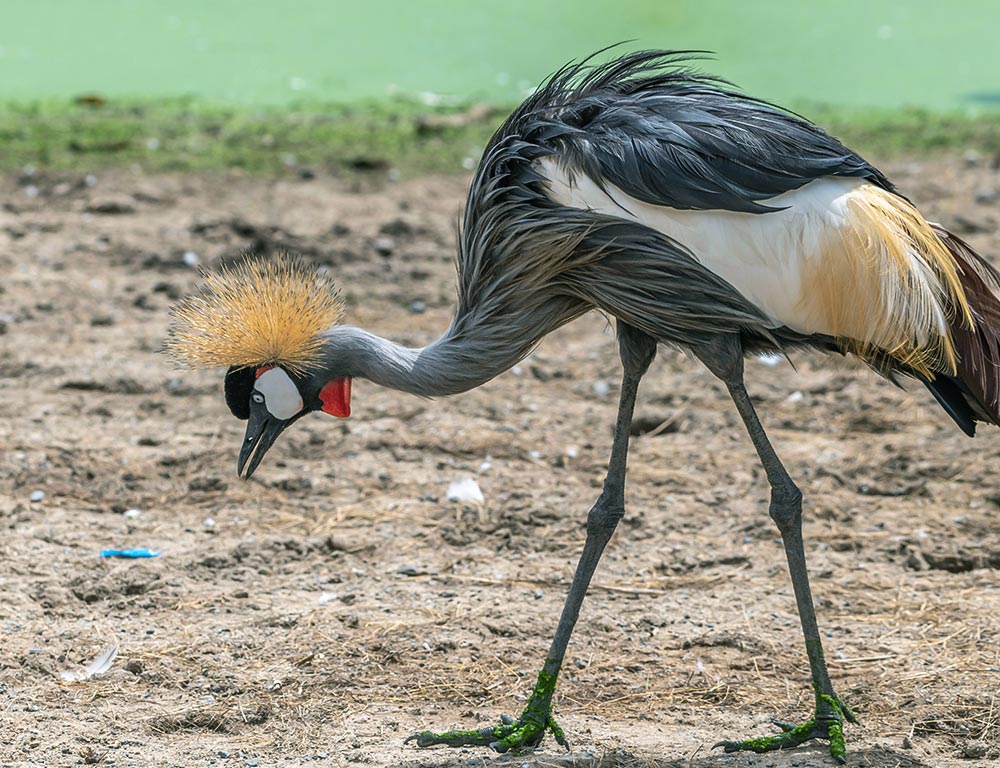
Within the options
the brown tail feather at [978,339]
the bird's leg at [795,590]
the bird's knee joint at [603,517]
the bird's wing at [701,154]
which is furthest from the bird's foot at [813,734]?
the bird's wing at [701,154]

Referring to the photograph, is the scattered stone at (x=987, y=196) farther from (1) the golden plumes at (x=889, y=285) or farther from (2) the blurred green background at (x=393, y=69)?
(1) the golden plumes at (x=889, y=285)

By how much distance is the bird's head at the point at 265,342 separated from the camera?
13.3 feet

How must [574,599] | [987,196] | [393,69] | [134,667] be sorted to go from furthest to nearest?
1. [393,69]
2. [987,196]
3. [134,667]
4. [574,599]

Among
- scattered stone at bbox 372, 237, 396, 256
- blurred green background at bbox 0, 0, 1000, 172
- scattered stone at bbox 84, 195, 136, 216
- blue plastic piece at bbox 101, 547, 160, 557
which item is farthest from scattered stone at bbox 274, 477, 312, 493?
blurred green background at bbox 0, 0, 1000, 172

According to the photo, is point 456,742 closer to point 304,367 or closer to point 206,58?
point 304,367

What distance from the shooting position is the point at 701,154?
374cm

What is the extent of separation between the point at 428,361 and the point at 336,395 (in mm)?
358

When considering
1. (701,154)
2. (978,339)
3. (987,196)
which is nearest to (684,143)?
(701,154)

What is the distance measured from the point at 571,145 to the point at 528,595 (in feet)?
6.02

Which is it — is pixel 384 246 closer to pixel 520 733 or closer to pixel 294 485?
pixel 294 485

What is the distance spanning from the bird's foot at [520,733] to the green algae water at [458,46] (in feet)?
26.5

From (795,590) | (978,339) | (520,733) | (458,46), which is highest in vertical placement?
(458,46)

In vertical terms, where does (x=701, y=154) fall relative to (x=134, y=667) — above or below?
above

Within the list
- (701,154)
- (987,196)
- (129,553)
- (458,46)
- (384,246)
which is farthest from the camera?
(458,46)
